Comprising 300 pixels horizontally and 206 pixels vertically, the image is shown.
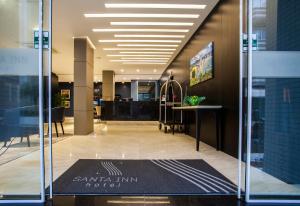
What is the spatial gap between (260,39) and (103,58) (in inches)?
386

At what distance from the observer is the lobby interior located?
2709 millimetres

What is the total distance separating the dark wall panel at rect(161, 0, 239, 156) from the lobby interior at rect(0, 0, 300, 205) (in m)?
0.02

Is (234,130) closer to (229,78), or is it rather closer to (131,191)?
(229,78)

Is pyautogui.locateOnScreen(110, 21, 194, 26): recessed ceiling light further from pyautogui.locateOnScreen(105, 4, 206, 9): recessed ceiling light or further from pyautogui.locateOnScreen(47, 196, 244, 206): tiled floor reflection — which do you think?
pyautogui.locateOnScreen(47, 196, 244, 206): tiled floor reflection

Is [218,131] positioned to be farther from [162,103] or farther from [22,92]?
[162,103]

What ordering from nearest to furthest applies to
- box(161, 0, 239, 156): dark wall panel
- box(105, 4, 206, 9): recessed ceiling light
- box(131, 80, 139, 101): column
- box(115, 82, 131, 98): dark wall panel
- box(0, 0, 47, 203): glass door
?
box(0, 0, 47, 203): glass door < box(161, 0, 239, 156): dark wall panel < box(105, 4, 206, 9): recessed ceiling light < box(131, 80, 139, 101): column < box(115, 82, 131, 98): dark wall panel

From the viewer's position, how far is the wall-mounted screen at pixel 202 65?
6137 millimetres

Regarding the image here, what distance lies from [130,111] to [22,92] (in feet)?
35.6

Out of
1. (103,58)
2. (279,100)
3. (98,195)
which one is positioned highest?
(103,58)

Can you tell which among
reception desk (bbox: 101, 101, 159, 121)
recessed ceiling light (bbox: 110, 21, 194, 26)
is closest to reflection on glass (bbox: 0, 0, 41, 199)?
recessed ceiling light (bbox: 110, 21, 194, 26)

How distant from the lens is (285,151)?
3053 mm

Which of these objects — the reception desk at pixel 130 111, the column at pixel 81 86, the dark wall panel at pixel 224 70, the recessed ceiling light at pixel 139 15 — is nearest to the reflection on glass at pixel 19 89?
the dark wall panel at pixel 224 70

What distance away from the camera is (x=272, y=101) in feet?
9.66

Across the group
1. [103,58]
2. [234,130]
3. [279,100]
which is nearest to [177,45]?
[103,58]
